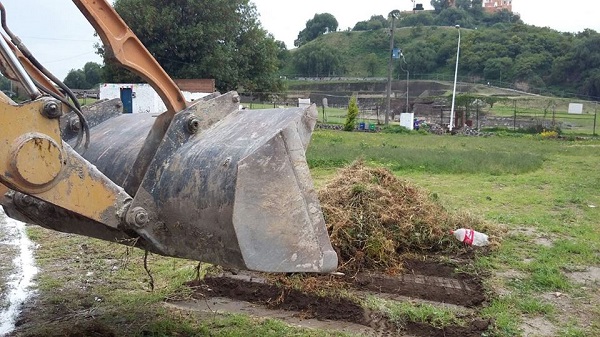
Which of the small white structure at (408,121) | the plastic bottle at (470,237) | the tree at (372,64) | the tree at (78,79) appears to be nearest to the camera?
the plastic bottle at (470,237)

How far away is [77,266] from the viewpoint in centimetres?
616

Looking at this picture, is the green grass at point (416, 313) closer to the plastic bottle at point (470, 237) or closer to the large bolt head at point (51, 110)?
the plastic bottle at point (470, 237)

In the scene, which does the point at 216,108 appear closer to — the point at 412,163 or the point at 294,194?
the point at 294,194

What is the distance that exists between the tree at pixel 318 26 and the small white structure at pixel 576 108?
8618 centimetres

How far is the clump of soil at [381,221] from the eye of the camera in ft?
20.7

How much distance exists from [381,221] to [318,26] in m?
129

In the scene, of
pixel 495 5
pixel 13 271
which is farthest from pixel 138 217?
pixel 495 5

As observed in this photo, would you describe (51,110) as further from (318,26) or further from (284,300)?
(318,26)

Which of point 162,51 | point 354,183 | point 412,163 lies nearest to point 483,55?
point 162,51

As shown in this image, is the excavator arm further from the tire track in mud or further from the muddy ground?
the tire track in mud

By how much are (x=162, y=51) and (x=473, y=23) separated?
101 m

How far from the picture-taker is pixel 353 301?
17.3 feet

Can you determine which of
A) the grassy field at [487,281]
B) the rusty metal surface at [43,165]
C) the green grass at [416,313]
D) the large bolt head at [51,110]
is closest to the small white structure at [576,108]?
the grassy field at [487,281]

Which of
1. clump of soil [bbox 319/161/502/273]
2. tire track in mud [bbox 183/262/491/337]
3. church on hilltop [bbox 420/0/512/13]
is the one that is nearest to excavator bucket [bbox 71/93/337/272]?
tire track in mud [bbox 183/262/491/337]
